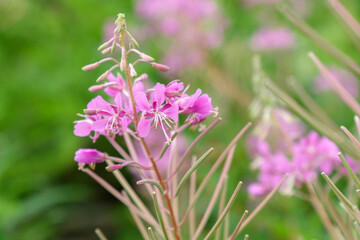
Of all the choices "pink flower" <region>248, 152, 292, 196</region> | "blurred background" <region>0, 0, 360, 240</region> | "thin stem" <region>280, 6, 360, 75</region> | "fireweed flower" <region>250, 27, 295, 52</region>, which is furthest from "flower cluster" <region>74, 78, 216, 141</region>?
"fireweed flower" <region>250, 27, 295, 52</region>

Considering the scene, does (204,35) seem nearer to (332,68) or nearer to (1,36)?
(332,68)

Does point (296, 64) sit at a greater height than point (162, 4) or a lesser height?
lesser

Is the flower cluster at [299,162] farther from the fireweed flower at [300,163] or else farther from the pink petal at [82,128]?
the pink petal at [82,128]

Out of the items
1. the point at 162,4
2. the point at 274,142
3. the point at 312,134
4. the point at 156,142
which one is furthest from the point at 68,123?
the point at 312,134

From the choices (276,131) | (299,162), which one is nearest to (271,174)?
(299,162)

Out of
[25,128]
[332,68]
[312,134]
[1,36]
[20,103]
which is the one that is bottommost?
[312,134]

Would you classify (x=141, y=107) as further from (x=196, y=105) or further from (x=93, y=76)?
(x=93, y=76)

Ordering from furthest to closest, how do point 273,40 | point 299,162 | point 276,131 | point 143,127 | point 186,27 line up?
point 273,40, point 186,27, point 276,131, point 299,162, point 143,127
